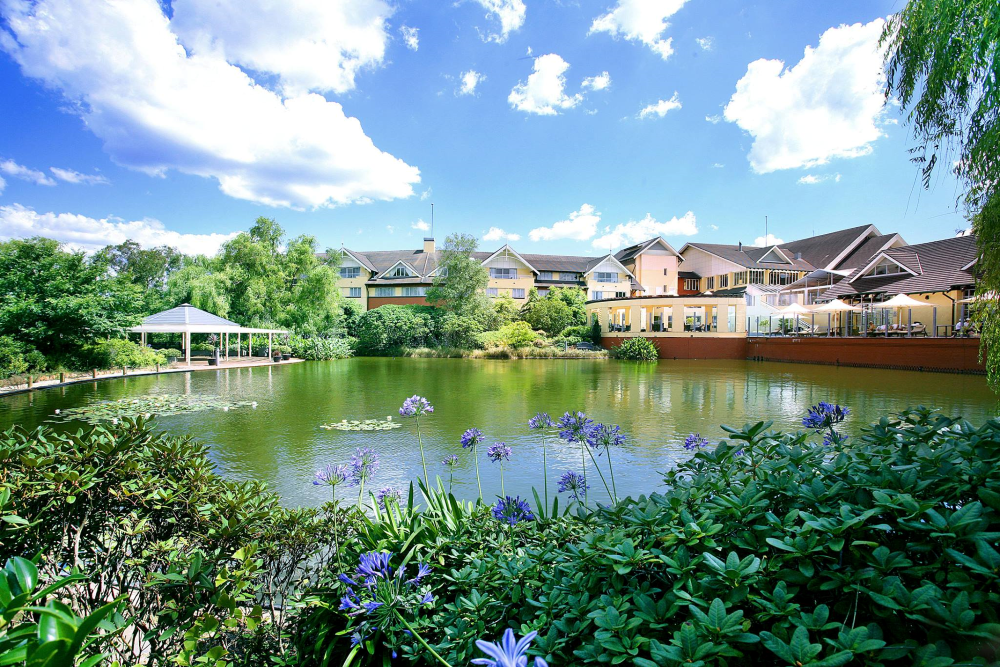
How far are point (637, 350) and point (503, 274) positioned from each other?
1456 cm

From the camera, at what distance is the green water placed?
20.5 feet

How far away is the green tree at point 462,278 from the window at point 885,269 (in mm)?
23909

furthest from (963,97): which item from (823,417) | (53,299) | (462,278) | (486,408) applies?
(462,278)

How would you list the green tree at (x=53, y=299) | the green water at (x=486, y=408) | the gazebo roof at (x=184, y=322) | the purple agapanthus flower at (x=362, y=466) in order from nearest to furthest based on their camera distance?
the purple agapanthus flower at (x=362, y=466)
the green water at (x=486, y=408)
the green tree at (x=53, y=299)
the gazebo roof at (x=184, y=322)

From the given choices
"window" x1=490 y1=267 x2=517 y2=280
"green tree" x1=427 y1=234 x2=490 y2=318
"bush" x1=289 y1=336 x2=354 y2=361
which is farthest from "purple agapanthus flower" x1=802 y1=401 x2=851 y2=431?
"window" x1=490 y1=267 x2=517 y2=280

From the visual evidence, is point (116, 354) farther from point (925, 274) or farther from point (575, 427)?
point (925, 274)

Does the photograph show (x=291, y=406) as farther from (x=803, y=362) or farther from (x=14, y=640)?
(x=803, y=362)

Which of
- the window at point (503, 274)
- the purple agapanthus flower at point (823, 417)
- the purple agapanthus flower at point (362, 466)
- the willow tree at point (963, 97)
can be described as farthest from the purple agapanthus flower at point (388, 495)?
the window at point (503, 274)

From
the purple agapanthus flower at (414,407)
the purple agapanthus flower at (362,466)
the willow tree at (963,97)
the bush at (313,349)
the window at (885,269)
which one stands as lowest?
the bush at (313,349)

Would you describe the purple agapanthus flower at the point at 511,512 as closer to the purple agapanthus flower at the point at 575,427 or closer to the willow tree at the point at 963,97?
the purple agapanthus flower at the point at 575,427

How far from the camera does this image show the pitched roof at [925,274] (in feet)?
72.9

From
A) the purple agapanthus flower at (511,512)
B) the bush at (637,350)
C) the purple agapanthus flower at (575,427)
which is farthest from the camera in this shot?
the bush at (637,350)

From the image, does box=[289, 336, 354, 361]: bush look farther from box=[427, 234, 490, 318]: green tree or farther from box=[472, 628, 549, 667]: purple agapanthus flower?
box=[472, 628, 549, 667]: purple agapanthus flower

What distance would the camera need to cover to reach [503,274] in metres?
40.4
